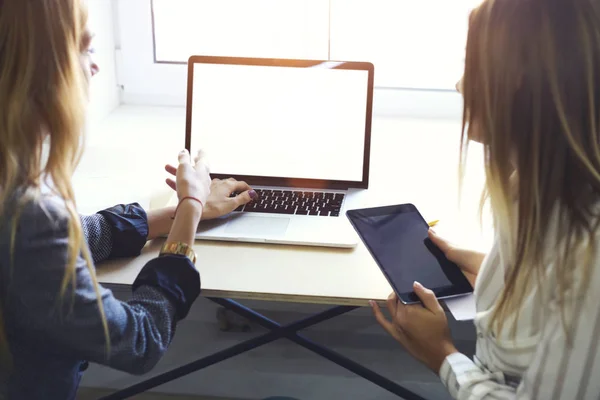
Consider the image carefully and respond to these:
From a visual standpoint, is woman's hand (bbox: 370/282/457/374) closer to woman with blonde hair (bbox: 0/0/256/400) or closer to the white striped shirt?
the white striped shirt

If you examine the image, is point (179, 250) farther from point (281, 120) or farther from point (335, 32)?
point (335, 32)

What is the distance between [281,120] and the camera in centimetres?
139

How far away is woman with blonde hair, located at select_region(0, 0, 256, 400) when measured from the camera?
781 mm

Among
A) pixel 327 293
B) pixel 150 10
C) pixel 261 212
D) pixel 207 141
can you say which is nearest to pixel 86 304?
pixel 327 293

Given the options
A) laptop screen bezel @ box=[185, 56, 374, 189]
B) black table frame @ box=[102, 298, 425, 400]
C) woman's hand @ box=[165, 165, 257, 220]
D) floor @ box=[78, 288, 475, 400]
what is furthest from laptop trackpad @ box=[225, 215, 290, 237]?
floor @ box=[78, 288, 475, 400]

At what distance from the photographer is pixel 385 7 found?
1.80 m

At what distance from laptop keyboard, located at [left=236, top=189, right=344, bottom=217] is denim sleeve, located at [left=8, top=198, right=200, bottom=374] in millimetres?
365

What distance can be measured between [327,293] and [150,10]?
1125mm

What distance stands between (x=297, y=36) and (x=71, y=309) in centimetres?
119

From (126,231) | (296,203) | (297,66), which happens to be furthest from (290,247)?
(297,66)

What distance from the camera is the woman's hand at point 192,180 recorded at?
1.11 meters

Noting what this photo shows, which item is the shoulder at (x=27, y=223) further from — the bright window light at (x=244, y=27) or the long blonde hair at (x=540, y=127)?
the bright window light at (x=244, y=27)

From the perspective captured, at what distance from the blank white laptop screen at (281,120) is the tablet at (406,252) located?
7.8 inches

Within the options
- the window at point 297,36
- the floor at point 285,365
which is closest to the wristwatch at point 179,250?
the floor at point 285,365
